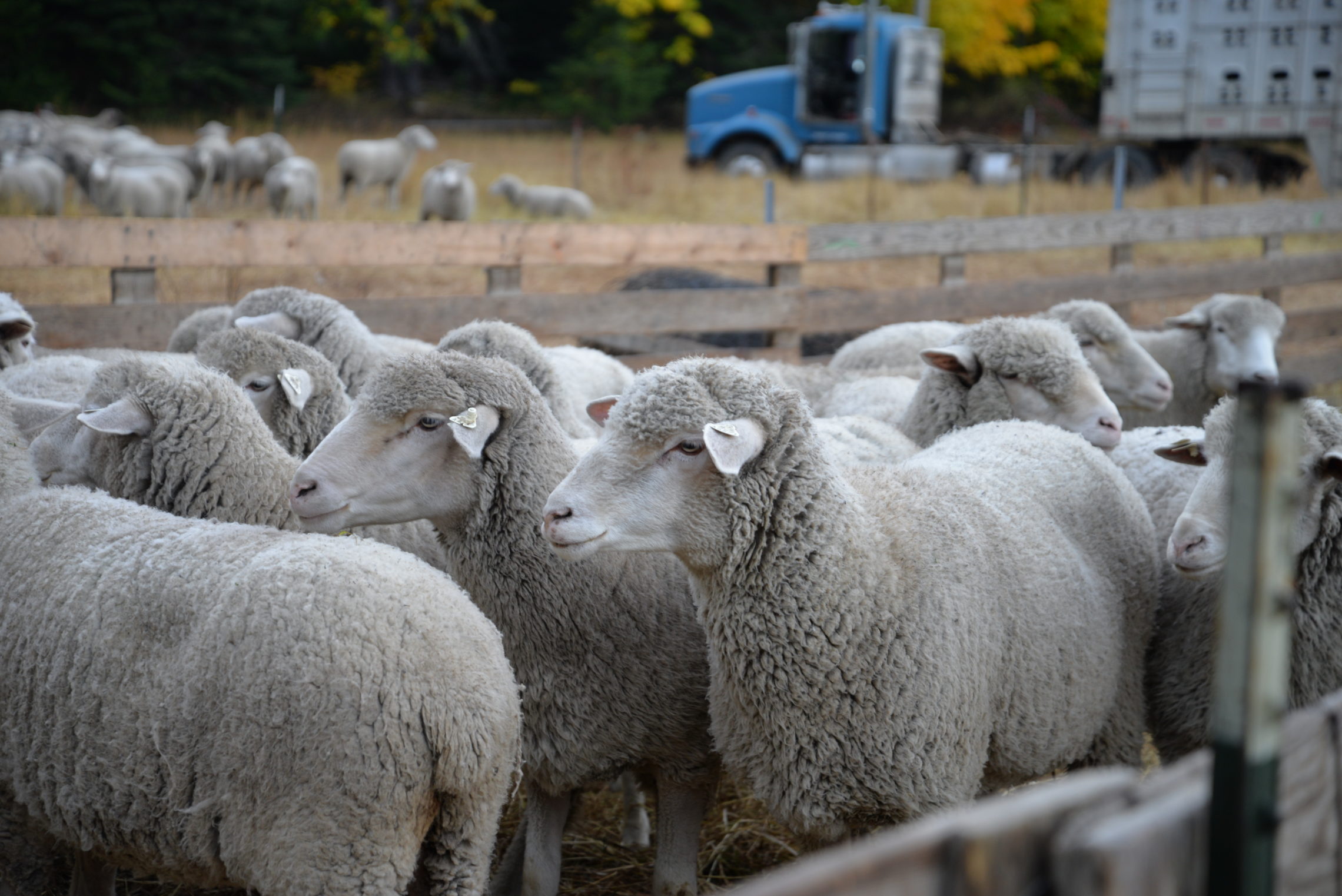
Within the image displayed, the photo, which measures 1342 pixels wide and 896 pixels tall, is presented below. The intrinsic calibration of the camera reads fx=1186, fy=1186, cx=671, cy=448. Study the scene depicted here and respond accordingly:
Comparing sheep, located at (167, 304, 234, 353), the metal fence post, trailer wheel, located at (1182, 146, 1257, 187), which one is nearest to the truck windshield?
trailer wheel, located at (1182, 146, 1257, 187)

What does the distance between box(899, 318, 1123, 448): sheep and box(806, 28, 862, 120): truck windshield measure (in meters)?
20.4

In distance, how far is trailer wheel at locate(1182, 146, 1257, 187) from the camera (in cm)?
2142

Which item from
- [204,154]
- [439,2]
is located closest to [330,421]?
[204,154]

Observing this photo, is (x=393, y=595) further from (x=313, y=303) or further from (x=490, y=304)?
(x=490, y=304)

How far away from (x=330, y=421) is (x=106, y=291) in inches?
262

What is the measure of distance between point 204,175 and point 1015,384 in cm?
1521

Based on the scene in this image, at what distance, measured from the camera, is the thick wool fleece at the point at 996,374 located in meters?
4.19

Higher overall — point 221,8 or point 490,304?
point 221,8

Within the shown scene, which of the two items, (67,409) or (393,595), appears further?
(67,409)

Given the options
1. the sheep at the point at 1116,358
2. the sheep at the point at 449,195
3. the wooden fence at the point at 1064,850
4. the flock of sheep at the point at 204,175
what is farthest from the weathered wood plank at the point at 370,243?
the sheep at the point at 449,195

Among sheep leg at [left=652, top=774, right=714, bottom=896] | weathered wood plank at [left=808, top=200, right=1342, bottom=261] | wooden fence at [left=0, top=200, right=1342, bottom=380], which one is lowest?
sheep leg at [left=652, top=774, right=714, bottom=896]

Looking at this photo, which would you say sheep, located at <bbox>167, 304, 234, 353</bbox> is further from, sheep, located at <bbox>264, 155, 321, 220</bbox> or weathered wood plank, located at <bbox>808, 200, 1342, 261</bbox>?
sheep, located at <bbox>264, 155, 321, 220</bbox>

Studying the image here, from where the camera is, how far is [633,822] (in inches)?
157

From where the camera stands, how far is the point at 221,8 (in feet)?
108
